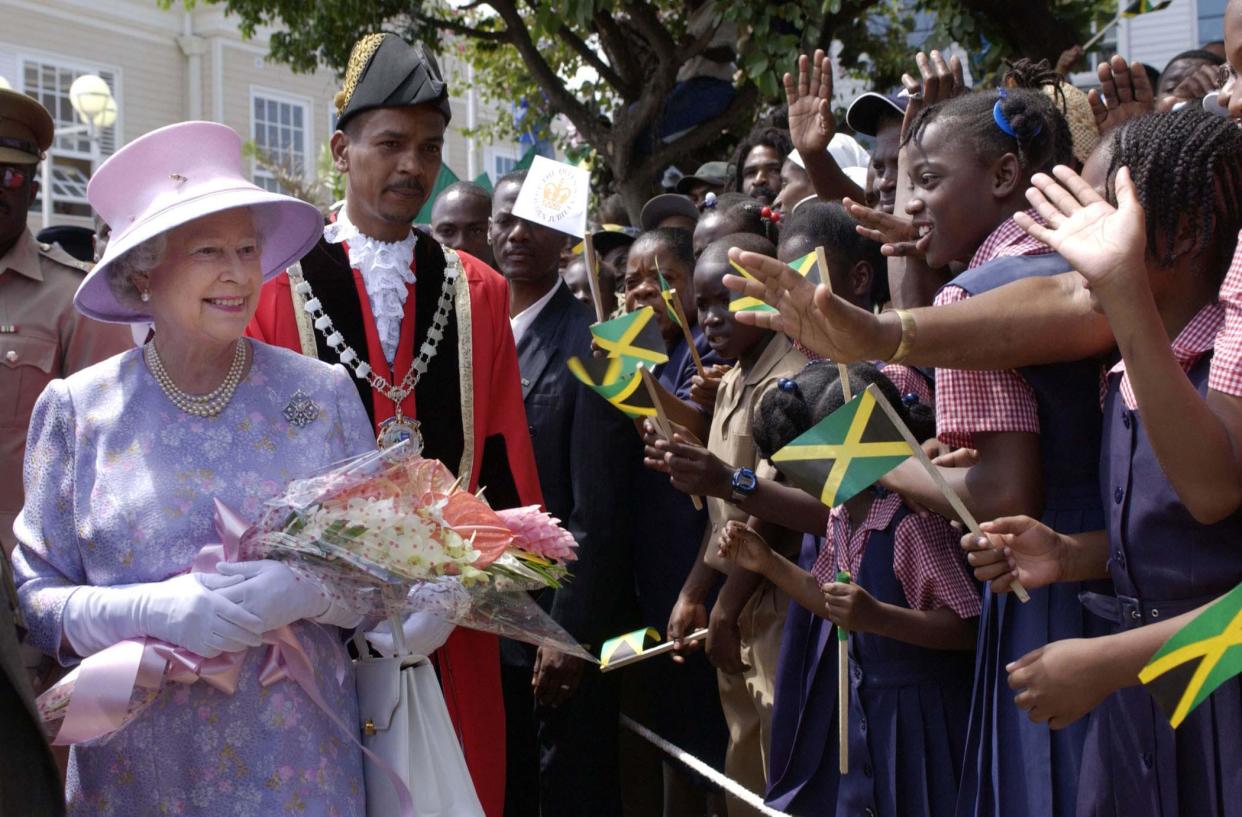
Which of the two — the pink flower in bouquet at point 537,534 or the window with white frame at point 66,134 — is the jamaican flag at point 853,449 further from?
the window with white frame at point 66,134

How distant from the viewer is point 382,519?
2857 mm

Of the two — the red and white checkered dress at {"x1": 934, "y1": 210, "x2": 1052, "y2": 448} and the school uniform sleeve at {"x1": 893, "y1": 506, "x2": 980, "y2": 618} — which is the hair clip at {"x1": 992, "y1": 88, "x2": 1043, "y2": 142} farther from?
the school uniform sleeve at {"x1": 893, "y1": 506, "x2": 980, "y2": 618}

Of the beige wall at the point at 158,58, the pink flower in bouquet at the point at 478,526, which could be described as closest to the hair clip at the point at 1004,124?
the pink flower in bouquet at the point at 478,526

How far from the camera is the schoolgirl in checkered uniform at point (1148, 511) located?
2475 mm

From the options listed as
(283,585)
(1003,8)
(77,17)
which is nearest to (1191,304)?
(283,585)

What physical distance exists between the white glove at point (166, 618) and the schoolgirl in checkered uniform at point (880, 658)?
4.88ft

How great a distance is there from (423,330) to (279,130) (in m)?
25.7

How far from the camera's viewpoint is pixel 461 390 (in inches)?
166

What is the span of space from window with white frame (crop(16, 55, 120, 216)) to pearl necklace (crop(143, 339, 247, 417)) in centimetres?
2209

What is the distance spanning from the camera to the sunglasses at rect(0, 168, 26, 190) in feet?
15.0

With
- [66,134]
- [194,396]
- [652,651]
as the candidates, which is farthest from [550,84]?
[66,134]

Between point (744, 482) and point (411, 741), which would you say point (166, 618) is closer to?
point (411, 741)

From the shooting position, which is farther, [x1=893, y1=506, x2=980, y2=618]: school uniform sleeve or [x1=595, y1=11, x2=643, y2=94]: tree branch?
[x1=595, y1=11, x2=643, y2=94]: tree branch

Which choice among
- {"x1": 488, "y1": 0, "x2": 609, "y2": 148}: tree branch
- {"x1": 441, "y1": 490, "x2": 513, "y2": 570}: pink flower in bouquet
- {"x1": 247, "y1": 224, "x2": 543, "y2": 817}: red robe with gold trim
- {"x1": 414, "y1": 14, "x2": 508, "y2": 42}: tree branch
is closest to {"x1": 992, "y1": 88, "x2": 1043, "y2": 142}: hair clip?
{"x1": 441, "y1": 490, "x2": 513, "y2": 570}: pink flower in bouquet
